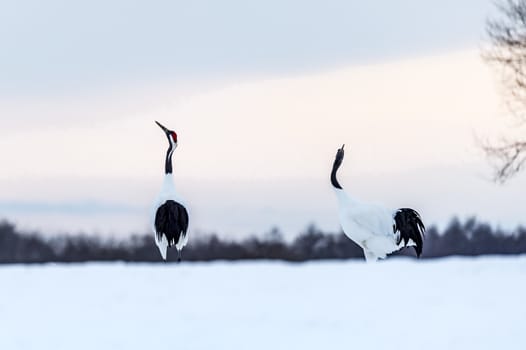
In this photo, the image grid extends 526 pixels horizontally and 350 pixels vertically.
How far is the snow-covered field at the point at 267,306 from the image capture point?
10109 mm

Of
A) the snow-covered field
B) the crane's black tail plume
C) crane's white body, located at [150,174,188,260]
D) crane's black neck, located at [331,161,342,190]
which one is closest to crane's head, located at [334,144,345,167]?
crane's black neck, located at [331,161,342,190]

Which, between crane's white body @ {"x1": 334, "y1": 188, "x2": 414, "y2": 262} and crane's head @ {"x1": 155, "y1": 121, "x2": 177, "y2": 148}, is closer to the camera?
crane's white body @ {"x1": 334, "y1": 188, "x2": 414, "y2": 262}

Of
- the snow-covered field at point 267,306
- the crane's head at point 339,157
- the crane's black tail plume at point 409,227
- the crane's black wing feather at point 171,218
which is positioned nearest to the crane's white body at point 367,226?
the crane's black tail plume at point 409,227

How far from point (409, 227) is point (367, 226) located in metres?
2.11

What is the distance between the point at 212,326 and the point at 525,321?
108 inches

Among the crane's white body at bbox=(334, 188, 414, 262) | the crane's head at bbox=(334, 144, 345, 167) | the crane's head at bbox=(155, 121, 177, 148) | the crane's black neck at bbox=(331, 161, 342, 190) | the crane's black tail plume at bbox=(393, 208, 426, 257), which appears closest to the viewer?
the crane's white body at bbox=(334, 188, 414, 262)

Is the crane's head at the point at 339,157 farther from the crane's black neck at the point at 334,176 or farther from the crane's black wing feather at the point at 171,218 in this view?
the crane's black wing feather at the point at 171,218

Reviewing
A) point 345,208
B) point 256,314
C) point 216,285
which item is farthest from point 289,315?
point 345,208

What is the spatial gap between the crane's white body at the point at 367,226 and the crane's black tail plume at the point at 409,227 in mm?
612

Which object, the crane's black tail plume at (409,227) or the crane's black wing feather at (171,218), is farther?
the crane's black tail plume at (409,227)

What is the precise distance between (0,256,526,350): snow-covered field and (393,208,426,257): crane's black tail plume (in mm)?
9369

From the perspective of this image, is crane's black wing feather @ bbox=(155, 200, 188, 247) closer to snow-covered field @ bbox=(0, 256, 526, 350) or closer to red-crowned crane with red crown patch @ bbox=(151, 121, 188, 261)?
red-crowned crane with red crown patch @ bbox=(151, 121, 188, 261)

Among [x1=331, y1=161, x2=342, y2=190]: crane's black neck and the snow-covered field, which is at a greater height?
[x1=331, y1=161, x2=342, y2=190]: crane's black neck

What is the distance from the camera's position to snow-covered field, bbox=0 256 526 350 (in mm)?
10109
